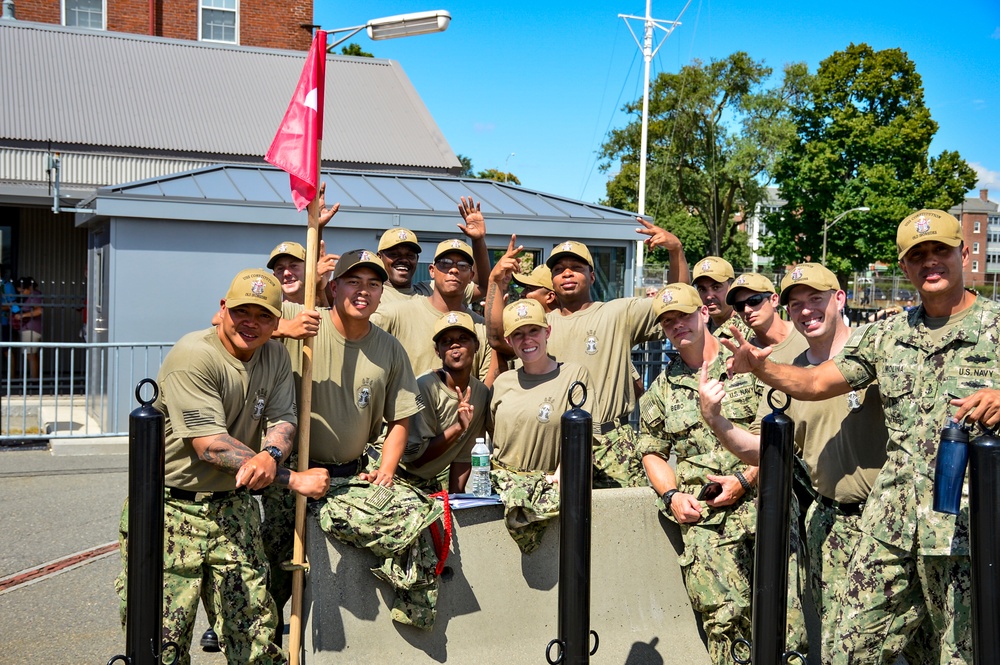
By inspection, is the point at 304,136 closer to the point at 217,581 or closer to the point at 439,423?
the point at 439,423

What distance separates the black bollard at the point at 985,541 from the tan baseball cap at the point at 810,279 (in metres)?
1.24

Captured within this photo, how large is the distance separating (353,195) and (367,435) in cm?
885

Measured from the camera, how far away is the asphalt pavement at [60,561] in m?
5.11

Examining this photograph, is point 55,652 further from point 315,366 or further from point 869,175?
point 869,175

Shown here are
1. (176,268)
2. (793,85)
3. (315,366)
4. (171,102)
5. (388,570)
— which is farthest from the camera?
(793,85)

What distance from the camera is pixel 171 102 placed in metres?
21.2

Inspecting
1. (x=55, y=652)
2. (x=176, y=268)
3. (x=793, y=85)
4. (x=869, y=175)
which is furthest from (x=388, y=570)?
(x=793, y=85)

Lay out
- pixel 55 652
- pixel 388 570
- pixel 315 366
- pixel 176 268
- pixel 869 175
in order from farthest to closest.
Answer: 1. pixel 869 175
2. pixel 176 268
3. pixel 55 652
4. pixel 315 366
5. pixel 388 570

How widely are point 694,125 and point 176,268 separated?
1701 inches

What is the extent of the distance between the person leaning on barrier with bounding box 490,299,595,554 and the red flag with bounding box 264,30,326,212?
49.8 inches

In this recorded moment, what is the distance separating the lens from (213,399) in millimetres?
3959

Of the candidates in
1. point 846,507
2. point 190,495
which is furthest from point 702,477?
point 190,495

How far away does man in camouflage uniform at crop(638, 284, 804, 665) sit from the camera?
14.3 feet

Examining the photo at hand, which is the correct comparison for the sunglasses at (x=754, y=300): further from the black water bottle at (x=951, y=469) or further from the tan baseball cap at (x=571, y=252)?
the black water bottle at (x=951, y=469)
